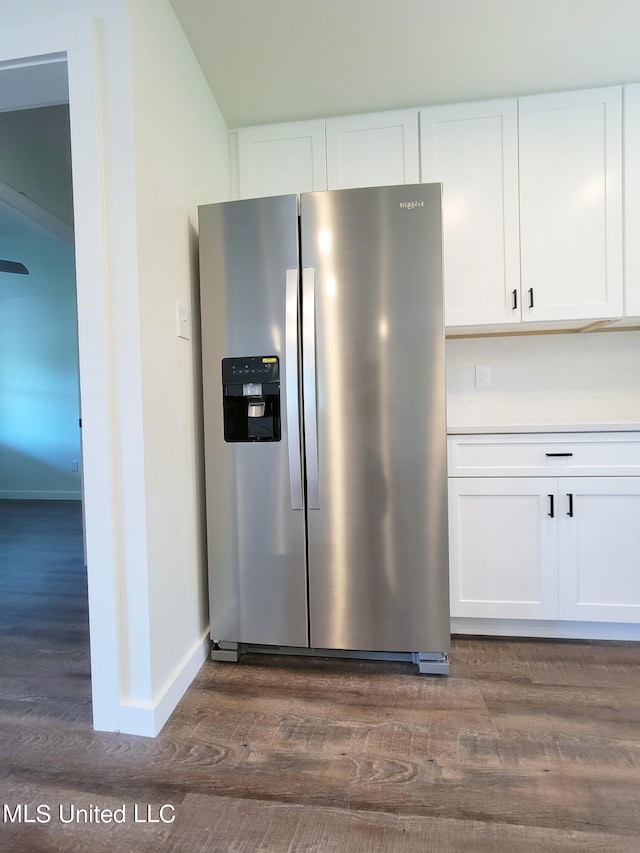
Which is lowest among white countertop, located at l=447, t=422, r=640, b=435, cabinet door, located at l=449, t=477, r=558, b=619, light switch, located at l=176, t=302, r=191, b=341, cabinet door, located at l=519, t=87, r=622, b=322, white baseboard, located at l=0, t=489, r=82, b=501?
white baseboard, located at l=0, t=489, r=82, b=501

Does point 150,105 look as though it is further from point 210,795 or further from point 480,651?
point 480,651

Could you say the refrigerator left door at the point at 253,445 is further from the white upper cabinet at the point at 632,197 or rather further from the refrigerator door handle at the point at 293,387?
the white upper cabinet at the point at 632,197

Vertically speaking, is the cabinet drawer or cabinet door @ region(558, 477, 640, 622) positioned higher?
the cabinet drawer

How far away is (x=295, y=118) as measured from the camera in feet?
6.90

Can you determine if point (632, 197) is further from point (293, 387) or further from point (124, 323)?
point (124, 323)

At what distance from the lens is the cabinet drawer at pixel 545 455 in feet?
5.92

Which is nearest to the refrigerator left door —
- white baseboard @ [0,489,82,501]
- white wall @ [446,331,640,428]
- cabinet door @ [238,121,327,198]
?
cabinet door @ [238,121,327,198]

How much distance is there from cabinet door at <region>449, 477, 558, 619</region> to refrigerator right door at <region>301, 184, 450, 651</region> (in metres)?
0.30

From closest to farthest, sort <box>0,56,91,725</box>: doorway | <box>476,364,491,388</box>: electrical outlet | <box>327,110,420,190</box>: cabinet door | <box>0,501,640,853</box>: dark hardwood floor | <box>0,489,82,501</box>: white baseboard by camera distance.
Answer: <box>0,501,640,853</box>: dark hardwood floor, <box>0,56,91,725</box>: doorway, <box>327,110,420,190</box>: cabinet door, <box>476,364,491,388</box>: electrical outlet, <box>0,489,82,501</box>: white baseboard

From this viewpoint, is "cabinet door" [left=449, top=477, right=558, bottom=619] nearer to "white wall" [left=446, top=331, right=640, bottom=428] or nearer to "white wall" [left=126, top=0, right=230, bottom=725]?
"white wall" [left=446, top=331, right=640, bottom=428]

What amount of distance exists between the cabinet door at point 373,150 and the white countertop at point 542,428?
1.24m

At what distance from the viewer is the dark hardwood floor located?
3.43 ft

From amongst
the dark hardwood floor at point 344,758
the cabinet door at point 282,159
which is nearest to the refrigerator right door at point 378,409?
the dark hardwood floor at point 344,758

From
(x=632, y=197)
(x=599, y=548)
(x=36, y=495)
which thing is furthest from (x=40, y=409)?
(x=632, y=197)
